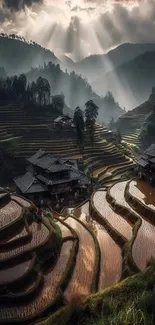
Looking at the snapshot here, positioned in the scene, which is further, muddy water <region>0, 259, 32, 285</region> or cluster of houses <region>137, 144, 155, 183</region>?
cluster of houses <region>137, 144, 155, 183</region>

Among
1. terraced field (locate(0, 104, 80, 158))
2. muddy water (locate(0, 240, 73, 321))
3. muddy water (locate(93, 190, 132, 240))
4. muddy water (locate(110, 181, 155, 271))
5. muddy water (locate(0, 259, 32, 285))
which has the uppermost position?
terraced field (locate(0, 104, 80, 158))

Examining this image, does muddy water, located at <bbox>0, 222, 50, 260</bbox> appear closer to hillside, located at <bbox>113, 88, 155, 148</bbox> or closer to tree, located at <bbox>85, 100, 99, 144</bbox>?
tree, located at <bbox>85, 100, 99, 144</bbox>

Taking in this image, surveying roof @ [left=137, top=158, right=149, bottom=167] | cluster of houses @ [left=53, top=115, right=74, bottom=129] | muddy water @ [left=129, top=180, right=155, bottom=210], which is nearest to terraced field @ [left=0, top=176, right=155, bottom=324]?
muddy water @ [left=129, top=180, right=155, bottom=210]

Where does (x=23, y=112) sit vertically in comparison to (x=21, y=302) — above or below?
above

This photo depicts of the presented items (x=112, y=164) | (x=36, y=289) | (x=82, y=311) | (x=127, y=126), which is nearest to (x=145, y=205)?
(x=36, y=289)

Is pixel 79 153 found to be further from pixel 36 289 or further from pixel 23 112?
pixel 36 289

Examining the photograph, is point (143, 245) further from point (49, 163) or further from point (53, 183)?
point (49, 163)

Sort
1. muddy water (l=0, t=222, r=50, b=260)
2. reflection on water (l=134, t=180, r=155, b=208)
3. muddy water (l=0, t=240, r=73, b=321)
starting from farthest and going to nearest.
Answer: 1. reflection on water (l=134, t=180, r=155, b=208)
2. muddy water (l=0, t=222, r=50, b=260)
3. muddy water (l=0, t=240, r=73, b=321)

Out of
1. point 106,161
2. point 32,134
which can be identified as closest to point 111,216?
point 106,161
